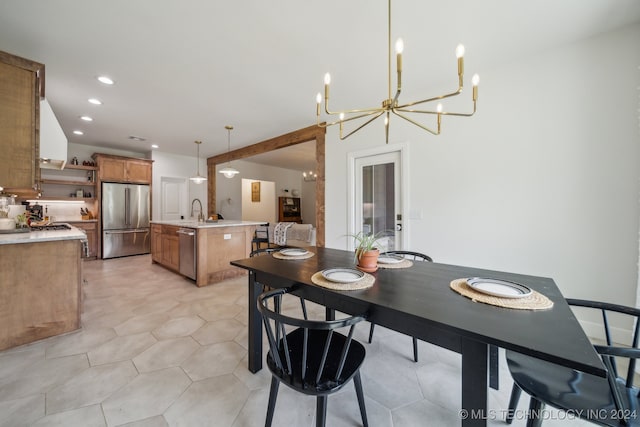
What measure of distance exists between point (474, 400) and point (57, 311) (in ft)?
10.9

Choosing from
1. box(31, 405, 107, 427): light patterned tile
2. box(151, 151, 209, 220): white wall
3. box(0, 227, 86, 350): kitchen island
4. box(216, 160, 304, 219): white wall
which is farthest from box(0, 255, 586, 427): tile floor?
box(216, 160, 304, 219): white wall

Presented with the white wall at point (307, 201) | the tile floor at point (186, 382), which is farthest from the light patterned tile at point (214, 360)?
the white wall at point (307, 201)

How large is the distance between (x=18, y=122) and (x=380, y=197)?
12.8 feet

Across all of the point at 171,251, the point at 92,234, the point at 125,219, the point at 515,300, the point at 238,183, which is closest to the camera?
the point at 515,300

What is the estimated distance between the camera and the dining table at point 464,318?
827 millimetres

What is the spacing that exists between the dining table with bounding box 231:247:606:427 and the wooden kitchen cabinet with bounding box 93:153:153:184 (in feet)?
19.6

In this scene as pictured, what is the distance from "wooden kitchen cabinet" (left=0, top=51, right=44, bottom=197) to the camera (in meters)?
2.21

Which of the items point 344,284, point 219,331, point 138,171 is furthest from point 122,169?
point 344,284

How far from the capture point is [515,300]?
116 cm

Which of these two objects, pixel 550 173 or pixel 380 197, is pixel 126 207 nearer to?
pixel 380 197

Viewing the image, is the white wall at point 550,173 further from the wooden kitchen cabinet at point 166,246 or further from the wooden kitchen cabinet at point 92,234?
the wooden kitchen cabinet at point 92,234

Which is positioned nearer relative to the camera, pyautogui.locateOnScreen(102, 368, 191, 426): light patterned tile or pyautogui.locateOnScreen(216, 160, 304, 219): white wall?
pyautogui.locateOnScreen(102, 368, 191, 426): light patterned tile

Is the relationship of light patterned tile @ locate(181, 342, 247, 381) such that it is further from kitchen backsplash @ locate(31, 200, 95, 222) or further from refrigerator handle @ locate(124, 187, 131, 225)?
kitchen backsplash @ locate(31, 200, 95, 222)

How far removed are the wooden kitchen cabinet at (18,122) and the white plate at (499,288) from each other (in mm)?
3592
